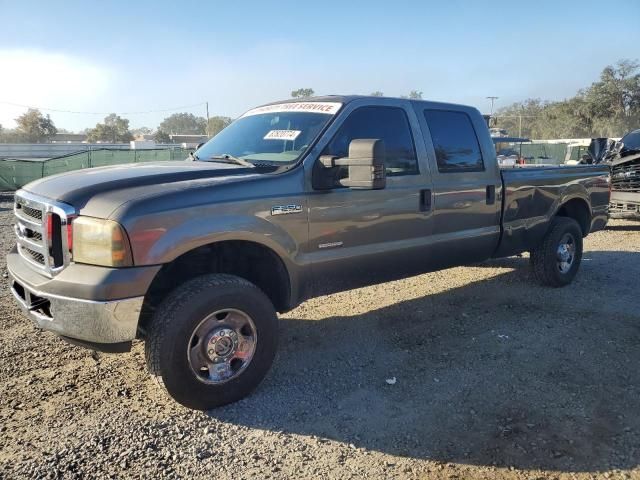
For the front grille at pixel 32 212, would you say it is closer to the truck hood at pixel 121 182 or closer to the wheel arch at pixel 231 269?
the truck hood at pixel 121 182

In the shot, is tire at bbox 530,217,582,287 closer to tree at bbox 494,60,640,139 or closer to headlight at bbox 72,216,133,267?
headlight at bbox 72,216,133,267

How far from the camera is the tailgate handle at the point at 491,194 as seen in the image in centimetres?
504

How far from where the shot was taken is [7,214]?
12.9m

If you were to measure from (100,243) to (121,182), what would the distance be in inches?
18.7

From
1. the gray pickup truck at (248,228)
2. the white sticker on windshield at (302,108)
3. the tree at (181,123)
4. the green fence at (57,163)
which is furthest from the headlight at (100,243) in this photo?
the tree at (181,123)

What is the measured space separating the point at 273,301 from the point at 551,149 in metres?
37.6

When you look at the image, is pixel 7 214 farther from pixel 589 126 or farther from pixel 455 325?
pixel 589 126

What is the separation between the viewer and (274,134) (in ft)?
13.6

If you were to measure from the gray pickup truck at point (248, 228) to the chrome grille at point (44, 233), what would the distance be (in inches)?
0.5

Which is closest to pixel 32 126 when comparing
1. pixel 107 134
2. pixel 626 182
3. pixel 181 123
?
pixel 107 134

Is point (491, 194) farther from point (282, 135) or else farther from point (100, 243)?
point (100, 243)

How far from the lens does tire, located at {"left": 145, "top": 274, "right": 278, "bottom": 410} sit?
3105 millimetres

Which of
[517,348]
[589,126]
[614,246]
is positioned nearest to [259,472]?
[517,348]

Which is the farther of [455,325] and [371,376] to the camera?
[455,325]
